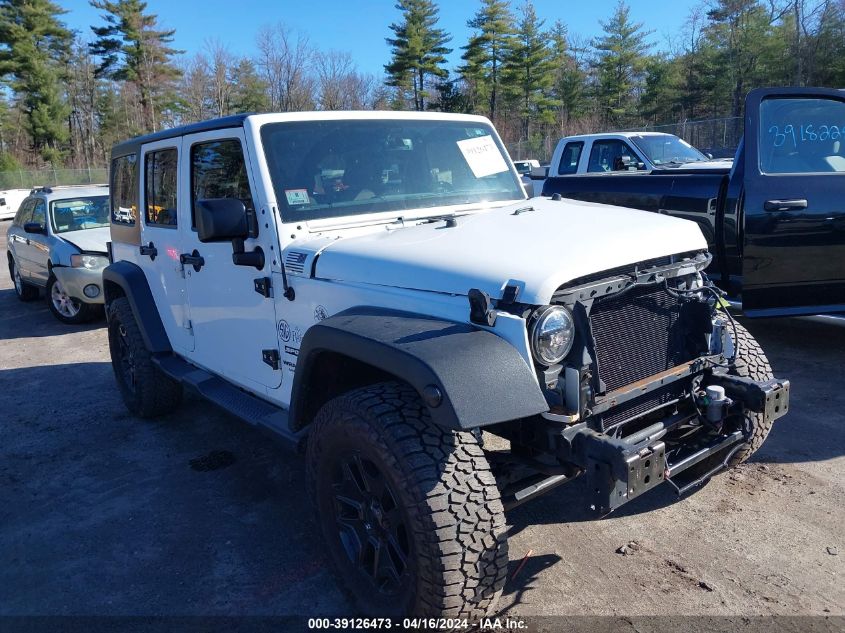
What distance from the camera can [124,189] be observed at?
5.36 m

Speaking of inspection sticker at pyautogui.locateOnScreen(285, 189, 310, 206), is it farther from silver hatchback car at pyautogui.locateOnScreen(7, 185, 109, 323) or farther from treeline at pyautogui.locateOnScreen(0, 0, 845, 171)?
treeline at pyautogui.locateOnScreen(0, 0, 845, 171)

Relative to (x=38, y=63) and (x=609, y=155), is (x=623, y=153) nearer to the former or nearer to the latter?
(x=609, y=155)

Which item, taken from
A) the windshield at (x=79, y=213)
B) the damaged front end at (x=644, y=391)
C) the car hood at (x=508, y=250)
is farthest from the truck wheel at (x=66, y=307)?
the damaged front end at (x=644, y=391)

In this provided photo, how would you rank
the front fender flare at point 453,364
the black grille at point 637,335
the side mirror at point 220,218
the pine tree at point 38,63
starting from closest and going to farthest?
1. the front fender flare at point 453,364
2. the black grille at point 637,335
3. the side mirror at point 220,218
4. the pine tree at point 38,63

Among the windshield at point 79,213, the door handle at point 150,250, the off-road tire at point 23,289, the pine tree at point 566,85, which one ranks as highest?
the pine tree at point 566,85

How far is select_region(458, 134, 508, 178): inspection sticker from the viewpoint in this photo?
4.07m

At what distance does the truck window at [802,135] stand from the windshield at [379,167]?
2256 mm

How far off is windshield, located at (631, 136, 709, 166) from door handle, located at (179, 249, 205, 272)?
742 cm

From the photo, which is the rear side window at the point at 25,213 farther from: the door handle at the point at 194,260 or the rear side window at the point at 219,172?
the rear side window at the point at 219,172

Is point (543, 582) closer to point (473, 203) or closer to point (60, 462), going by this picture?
point (473, 203)

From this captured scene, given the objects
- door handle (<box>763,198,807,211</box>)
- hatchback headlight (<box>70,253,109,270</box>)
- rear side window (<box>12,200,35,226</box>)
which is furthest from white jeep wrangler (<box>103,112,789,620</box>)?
rear side window (<box>12,200,35,226</box>)

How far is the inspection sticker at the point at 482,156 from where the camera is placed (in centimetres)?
407

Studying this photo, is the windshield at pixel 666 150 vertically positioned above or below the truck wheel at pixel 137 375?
above

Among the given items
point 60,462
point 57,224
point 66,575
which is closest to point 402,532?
point 66,575
